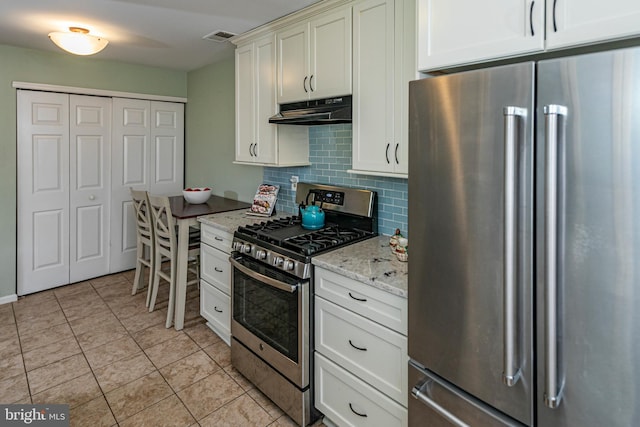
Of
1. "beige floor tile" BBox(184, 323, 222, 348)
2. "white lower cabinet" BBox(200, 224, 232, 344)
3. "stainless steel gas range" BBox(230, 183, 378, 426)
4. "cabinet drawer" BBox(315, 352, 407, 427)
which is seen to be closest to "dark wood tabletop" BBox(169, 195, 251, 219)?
"white lower cabinet" BBox(200, 224, 232, 344)

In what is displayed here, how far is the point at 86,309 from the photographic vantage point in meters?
3.50

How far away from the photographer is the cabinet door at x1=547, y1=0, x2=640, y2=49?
1039mm

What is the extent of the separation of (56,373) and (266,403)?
1464 millimetres

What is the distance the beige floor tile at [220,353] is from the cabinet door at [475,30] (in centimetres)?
227

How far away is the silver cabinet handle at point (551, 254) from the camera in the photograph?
96 cm

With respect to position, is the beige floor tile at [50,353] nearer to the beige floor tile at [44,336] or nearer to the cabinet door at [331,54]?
the beige floor tile at [44,336]

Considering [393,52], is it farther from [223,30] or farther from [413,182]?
[223,30]

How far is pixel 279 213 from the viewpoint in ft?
10.6

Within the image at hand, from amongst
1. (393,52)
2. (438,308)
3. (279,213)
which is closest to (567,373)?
(438,308)

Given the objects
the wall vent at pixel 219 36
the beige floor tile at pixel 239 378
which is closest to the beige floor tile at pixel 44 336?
the beige floor tile at pixel 239 378

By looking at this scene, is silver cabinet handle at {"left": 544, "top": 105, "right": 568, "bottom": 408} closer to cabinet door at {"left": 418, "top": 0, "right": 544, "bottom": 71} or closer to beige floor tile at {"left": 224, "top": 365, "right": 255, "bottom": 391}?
cabinet door at {"left": 418, "top": 0, "right": 544, "bottom": 71}

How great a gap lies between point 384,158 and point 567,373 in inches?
52.6

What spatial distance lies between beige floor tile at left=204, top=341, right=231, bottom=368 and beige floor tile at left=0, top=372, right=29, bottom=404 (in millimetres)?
1096

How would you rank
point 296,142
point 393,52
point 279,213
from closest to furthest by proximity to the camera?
point 393,52, point 296,142, point 279,213
